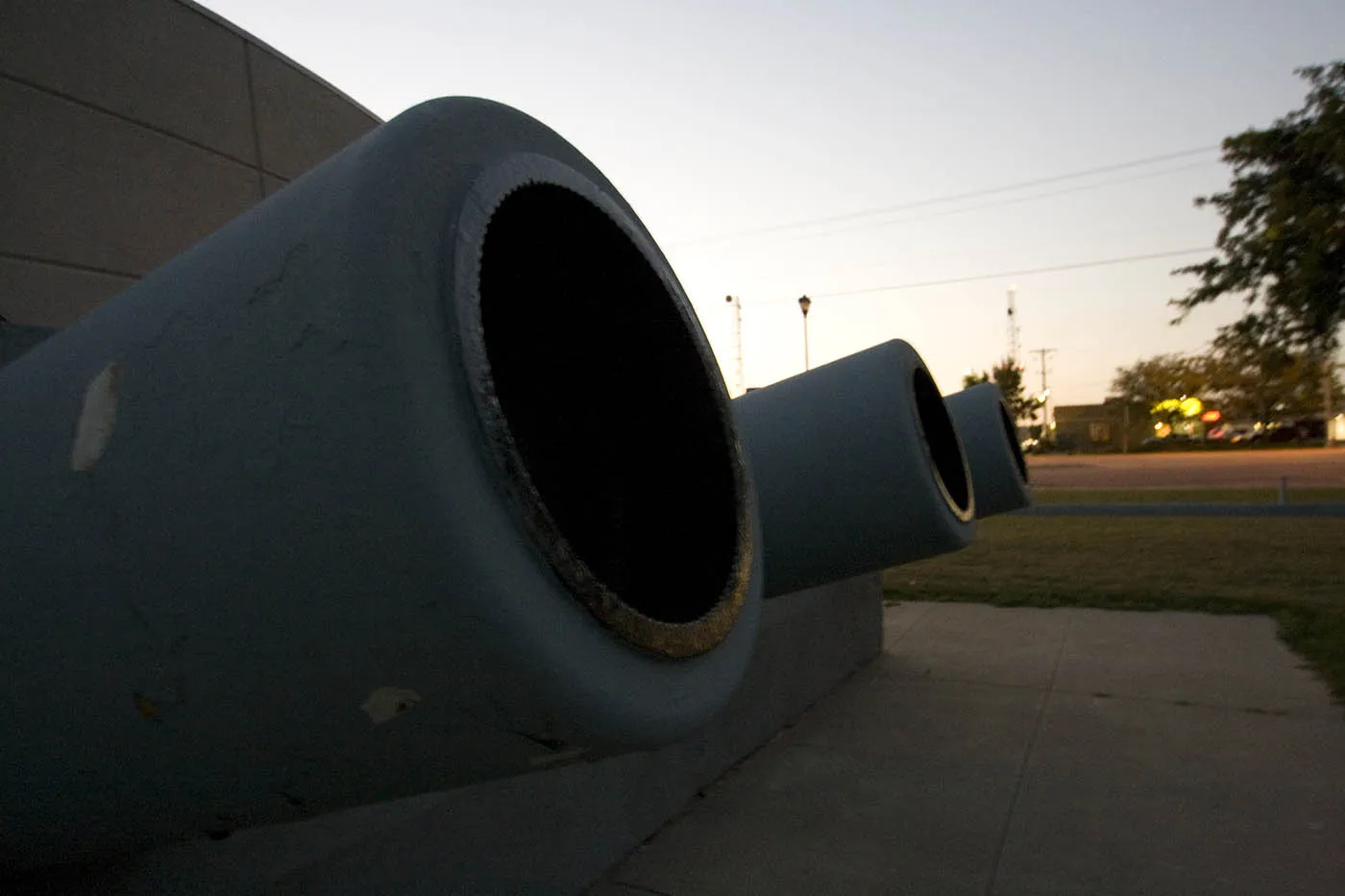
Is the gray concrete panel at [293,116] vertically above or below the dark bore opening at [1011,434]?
above

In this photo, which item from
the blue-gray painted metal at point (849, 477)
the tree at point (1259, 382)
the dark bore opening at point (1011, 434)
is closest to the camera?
the blue-gray painted metal at point (849, 477)

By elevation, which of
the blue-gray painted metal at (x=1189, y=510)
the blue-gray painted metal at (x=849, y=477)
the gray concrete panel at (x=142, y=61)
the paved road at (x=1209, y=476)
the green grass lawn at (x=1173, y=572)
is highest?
the gray concrete panel at (x=142, y=61)

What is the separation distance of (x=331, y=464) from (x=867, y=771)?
3.81 metres

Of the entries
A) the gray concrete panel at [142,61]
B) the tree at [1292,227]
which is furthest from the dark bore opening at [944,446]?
the tree at [1292,227]

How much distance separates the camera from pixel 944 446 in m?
3.96

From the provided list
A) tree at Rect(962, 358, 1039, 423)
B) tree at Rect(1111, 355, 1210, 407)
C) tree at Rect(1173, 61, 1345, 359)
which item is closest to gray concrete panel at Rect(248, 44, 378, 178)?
tree at Rect(1173, 61, 1345, 359)

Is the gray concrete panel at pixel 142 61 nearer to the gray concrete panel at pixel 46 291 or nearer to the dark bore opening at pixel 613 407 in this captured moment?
the gray concrete panel at pixel 46 291

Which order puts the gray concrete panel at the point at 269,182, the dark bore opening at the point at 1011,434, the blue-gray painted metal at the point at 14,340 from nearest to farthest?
the blue-gray painted metal at the point at 14,340 < the gray concrete panel at the point at 269,182 < the dark bore opening at the point at 1011,434

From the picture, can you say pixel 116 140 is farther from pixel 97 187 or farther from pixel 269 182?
pixel 269 182

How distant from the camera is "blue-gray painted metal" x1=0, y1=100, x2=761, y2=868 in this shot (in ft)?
2.70

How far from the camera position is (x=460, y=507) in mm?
819

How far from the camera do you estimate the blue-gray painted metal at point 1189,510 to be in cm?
1321

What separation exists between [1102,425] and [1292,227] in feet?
206

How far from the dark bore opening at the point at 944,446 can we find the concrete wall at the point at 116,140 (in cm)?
352
